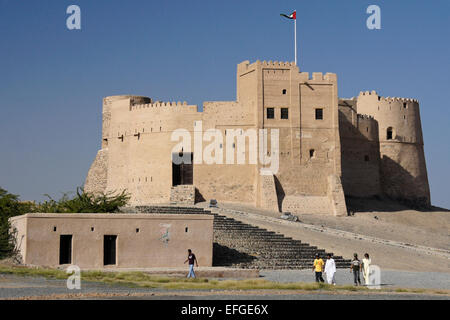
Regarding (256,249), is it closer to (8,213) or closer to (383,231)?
(8,213)

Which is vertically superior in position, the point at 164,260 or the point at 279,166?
the point at 279,166

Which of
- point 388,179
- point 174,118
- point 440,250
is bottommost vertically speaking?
point 440,250

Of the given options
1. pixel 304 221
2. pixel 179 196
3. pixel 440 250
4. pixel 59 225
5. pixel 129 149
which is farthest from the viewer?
pixel 129 149

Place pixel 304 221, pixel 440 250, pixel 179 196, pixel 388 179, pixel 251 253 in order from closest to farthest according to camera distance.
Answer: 1. pixel 251 253
2. pixel 440 250
3. pixel 304 221
4. pixel 179 196
5. pixel 388 179

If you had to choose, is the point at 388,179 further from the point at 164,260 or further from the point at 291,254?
the point at 164,260

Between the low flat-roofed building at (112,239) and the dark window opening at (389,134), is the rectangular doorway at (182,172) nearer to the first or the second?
the dark window opening at (389,134)

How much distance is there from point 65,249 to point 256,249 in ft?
24.2

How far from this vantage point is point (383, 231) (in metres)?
37.8

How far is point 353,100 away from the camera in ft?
154

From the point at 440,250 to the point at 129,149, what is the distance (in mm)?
18948

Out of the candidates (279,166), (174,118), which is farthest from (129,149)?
(279,166)

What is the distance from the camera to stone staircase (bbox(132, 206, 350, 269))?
27.1 meters

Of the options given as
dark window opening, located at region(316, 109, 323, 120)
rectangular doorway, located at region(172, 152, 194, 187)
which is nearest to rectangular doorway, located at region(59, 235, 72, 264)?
rectangular doorway, located at region(172, 152, 194, 187)

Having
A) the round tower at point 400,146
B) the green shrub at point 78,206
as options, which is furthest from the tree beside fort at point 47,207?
the round tower at point 400,146
